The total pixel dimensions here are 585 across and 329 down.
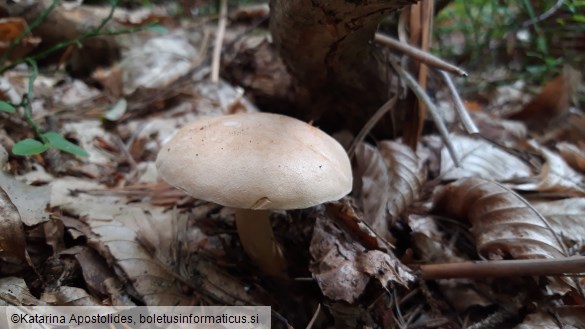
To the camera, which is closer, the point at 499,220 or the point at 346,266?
the point at 346,266

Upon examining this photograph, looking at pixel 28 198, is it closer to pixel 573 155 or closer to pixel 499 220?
pixel 499 220

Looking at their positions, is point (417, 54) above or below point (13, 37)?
above

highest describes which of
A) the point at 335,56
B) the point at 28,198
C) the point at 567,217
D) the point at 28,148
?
the point at 335,56

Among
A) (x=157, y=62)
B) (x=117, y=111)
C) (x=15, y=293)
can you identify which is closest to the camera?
(x=15, y=293)

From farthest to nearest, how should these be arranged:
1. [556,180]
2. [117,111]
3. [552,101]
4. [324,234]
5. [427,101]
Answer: [552,101], [117,111], [556,180], [427,101], [324,234]

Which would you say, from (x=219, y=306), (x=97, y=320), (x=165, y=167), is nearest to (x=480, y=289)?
(x=219, y=306)

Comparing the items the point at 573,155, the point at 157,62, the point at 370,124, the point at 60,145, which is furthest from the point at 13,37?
the point at 573,155
